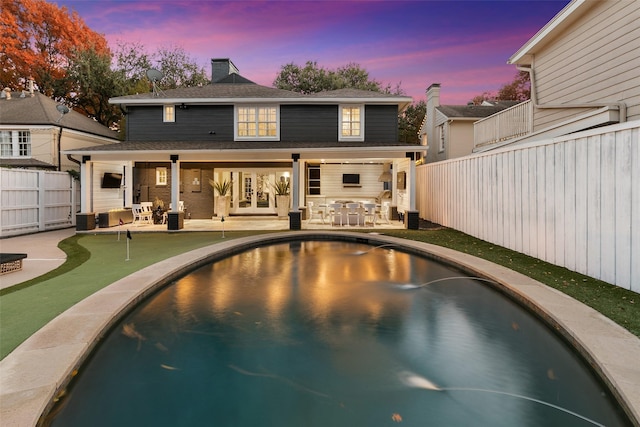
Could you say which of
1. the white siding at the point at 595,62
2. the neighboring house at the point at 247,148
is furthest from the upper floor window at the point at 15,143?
the white siding at the point at 595,62

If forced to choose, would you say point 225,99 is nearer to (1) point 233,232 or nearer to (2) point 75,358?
(1) point 233,232

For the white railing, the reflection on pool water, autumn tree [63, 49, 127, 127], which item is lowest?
the reflection on pool water

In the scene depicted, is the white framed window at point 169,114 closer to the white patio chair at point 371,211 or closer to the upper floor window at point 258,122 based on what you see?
the upper floor window at point 258,122

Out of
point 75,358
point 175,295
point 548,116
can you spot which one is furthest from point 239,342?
point 548,116

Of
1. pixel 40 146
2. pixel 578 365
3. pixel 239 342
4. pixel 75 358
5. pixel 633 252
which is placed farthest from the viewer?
pixel 40 146

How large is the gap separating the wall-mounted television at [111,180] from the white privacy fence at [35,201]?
3.86 feet

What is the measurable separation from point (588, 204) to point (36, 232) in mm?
16587

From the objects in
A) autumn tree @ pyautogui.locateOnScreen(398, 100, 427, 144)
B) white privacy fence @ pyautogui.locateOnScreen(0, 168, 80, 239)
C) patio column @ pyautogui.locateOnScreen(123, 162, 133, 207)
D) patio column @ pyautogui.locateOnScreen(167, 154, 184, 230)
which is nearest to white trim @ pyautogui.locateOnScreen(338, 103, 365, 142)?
patio column @ pyautogui.locateOnScreen(167, 154, 184, 230)

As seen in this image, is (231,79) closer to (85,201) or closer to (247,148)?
(247,148)

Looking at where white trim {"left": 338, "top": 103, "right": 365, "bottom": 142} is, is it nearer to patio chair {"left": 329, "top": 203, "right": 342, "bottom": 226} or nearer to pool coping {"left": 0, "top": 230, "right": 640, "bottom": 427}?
patio chair {"left": 329, "top": 203, "right": 342, "bottom": 226}

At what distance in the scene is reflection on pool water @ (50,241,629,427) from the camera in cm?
299

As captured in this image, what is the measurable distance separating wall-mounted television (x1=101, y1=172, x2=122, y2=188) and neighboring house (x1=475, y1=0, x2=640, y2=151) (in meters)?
16.2

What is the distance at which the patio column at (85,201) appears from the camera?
43.9 ft

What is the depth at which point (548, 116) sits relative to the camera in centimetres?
1097
